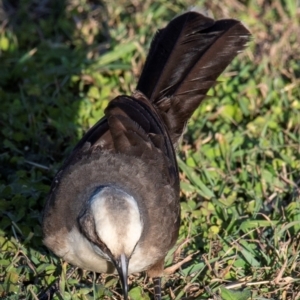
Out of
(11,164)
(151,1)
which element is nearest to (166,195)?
(11,164)

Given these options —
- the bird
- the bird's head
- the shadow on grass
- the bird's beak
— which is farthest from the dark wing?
the bird's beak

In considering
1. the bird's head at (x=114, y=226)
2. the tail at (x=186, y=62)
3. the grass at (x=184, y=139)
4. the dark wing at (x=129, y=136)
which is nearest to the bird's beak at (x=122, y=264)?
the bird's head at (x=114, y=226)

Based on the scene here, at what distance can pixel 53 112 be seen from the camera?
24.6ft

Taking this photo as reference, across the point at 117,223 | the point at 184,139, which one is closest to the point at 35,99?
the point at 184,139

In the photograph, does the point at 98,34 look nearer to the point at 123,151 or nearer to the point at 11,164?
the point at 11,164

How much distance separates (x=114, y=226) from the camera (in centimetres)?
477

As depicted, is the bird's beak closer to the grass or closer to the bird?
the bird

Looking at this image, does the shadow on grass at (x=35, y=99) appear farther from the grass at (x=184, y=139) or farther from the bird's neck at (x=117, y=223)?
the bird's neck at (x=117, y=223)

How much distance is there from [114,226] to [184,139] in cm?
264

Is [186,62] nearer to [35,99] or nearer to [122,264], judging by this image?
[35,99]

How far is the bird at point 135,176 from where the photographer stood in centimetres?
492

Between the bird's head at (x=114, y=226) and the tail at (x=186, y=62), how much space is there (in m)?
1.57

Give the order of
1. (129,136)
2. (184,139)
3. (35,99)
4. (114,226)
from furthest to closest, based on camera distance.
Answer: (35,99)
(184,139)
(129,136)
(114,226)

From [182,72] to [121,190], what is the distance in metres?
1.72
